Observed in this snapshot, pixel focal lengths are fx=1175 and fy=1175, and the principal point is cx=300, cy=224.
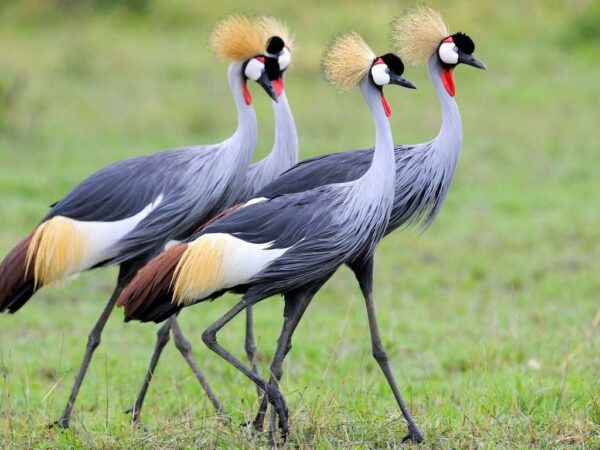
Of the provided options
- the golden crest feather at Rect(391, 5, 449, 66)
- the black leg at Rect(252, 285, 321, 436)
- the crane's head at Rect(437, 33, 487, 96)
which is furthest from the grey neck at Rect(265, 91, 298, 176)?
the black leg at Rect(252, 285, 321, 436)

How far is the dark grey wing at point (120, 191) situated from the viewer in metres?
4.09

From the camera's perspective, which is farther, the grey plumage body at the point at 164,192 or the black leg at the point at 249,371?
the grey plumage body at the point at 164,192

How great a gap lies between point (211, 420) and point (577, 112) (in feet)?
23.5

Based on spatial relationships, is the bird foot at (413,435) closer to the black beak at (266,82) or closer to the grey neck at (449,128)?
the grey neck at (449,128)

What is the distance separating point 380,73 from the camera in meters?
3.51

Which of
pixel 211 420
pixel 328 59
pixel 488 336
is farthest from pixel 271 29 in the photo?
pixel 488 336

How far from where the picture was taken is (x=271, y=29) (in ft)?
14.3

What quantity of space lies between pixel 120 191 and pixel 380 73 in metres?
1.11

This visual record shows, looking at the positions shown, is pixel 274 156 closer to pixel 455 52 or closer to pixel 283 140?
pixel 283 140

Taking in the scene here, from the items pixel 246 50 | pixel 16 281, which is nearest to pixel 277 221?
pixel 246 50

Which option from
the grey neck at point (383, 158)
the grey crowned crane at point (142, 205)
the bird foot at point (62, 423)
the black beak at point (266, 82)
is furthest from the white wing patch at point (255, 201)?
the bird foot at point (62, 423)

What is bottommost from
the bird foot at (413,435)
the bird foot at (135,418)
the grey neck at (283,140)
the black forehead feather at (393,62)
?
the bird foot at (135,418)

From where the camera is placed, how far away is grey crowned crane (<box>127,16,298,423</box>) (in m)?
4.20

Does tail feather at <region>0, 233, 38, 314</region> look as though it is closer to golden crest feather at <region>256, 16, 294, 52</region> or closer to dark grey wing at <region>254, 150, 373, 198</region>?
dark grey wing at <region>254, 150, 373, 198</region>
